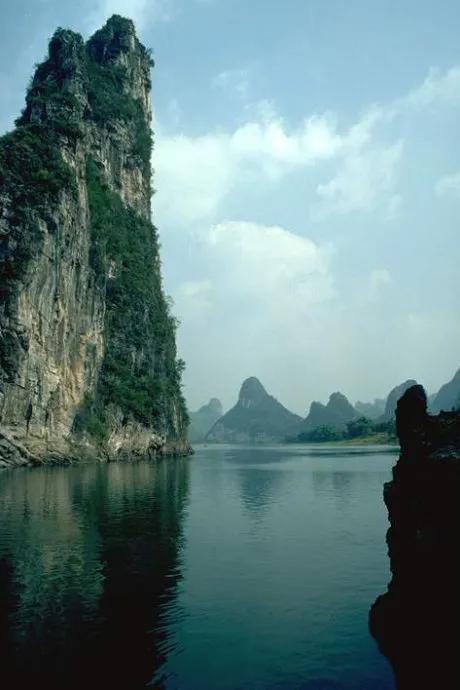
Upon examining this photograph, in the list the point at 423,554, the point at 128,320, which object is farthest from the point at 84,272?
the point at 423,554

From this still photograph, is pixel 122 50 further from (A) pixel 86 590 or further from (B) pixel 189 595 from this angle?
(B) pixel 189 595

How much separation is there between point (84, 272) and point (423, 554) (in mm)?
84027

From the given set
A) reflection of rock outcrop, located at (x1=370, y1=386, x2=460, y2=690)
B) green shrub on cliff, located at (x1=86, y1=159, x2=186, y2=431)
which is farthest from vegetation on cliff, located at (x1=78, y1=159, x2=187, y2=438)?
reflection of rock outcrop, located at (x1=370, y1=386, x2=460, y2=690)

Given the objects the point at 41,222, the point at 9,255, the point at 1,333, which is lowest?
the point at 1,333

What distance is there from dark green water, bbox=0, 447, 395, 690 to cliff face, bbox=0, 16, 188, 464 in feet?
129

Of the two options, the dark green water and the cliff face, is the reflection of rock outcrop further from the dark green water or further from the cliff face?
the cliff face

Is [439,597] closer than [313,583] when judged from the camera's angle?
Yes

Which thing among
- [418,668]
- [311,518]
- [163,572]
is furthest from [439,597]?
[311,518]

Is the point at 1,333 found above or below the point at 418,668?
above

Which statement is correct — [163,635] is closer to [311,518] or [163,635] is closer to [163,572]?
[163,572]

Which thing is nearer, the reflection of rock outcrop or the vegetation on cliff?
the reflection of rock outcrop

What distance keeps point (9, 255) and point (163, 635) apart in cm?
6544

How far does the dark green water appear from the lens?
12.7 m

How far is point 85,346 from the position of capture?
8800 centimetres
